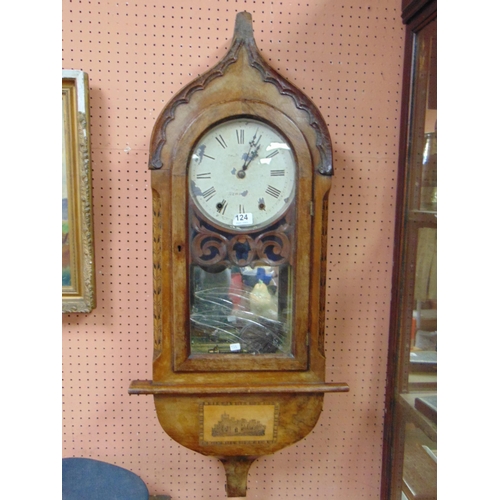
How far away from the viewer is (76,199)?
3.43ft

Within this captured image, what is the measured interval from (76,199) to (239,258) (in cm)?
49

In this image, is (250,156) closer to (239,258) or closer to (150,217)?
(239,258)

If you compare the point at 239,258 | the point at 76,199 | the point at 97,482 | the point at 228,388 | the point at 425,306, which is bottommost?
the point at 97,482

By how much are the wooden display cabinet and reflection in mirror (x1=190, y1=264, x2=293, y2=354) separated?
40 cm

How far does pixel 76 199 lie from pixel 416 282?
3.11ft

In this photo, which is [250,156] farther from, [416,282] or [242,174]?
[416,282]

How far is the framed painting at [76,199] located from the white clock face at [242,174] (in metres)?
0.37

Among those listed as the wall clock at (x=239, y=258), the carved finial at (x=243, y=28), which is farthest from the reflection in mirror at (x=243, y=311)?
the carved finial at (x=243, y=28)

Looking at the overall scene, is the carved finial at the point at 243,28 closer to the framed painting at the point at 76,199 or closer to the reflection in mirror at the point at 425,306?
the framed painting at the point at 76,199

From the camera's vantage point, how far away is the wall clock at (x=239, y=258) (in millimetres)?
834

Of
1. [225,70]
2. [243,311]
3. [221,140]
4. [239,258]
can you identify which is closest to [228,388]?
[243,311]

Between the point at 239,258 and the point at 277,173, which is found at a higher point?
the point at 277,173

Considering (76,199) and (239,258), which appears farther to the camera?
(76,199)

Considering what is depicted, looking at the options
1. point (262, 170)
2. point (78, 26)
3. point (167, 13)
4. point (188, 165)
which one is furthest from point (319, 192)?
point (78, 26)
